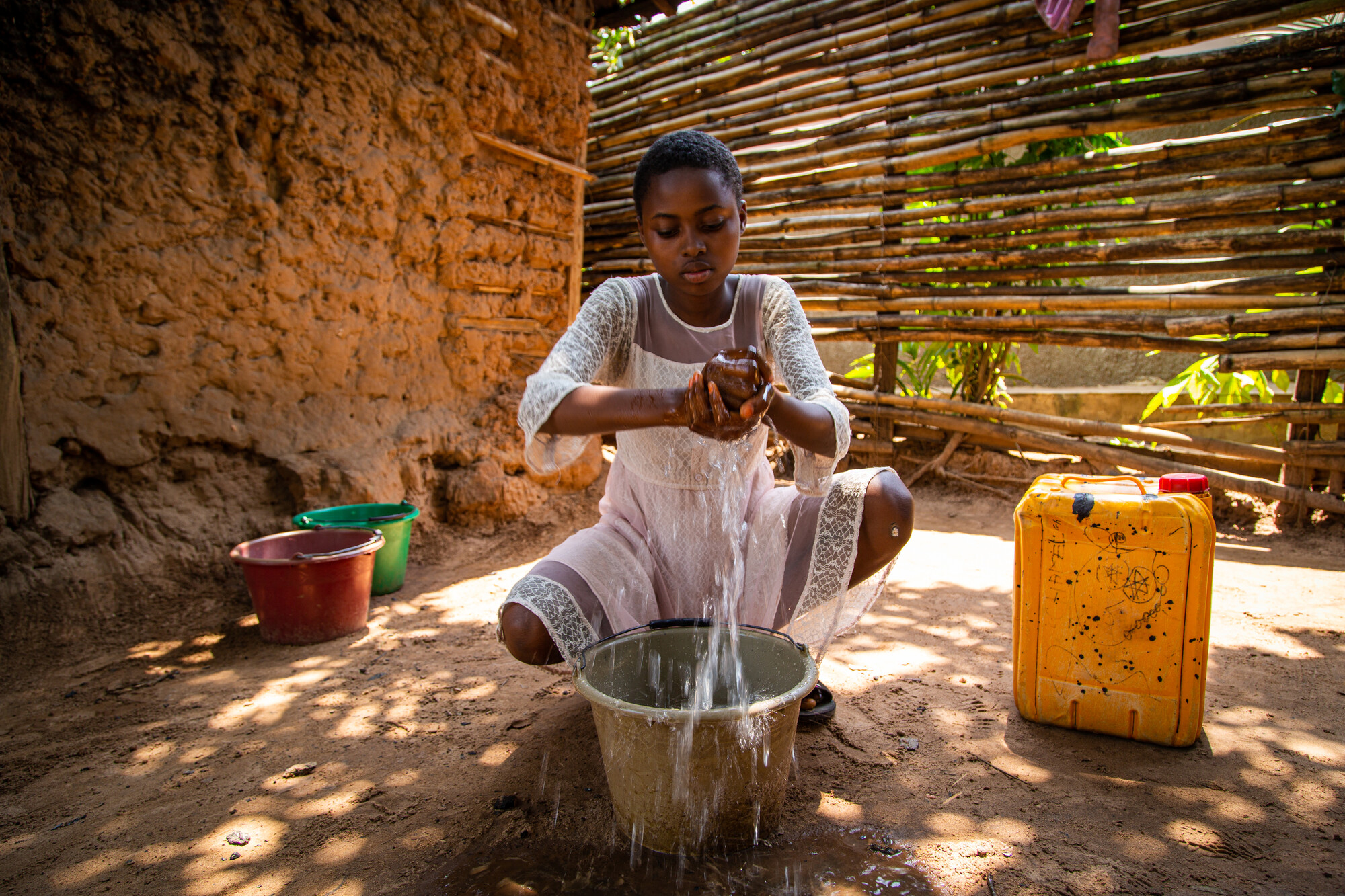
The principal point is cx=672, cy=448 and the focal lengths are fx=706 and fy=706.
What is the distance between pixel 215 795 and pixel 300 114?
2.70 metres

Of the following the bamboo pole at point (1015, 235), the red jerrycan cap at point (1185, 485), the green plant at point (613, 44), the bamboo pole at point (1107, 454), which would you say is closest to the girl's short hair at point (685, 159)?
the red jerrycan cap at point (1185, 485)

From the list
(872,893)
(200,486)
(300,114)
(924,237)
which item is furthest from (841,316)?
(872,893)

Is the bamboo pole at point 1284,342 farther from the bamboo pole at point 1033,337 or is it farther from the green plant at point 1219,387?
the green plant at point 1219,387

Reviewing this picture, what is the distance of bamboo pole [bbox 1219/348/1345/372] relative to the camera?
3.51 metres

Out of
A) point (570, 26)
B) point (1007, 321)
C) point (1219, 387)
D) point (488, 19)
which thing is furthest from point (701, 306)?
point (1219, 387)

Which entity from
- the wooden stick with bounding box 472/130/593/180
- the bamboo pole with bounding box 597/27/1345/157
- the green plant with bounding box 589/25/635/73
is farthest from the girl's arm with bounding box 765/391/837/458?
the green plant with bounding box 589/25/635/73

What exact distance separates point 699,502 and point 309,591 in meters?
1.58

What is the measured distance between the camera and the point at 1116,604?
1660mm

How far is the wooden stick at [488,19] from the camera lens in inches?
140

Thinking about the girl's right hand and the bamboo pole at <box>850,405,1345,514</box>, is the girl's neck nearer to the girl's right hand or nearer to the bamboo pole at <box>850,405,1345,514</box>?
the girl's right hand

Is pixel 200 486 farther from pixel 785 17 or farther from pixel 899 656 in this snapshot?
pixel 785 17

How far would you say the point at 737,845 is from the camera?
4.34 feet

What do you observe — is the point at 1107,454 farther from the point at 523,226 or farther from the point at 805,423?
the point at 523,226

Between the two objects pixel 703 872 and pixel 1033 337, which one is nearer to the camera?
pixel 703 872
